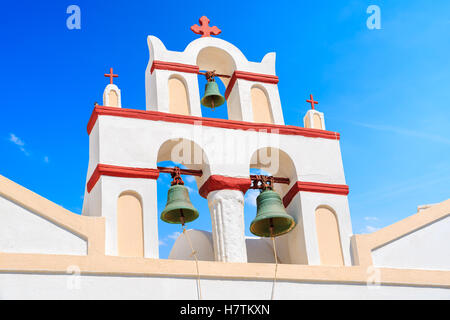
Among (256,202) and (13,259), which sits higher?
(256,202)

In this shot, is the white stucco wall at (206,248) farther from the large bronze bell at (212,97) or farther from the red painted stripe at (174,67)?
the red painted stripe at (174,67)

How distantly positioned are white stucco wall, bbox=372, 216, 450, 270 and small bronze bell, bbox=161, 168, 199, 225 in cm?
279

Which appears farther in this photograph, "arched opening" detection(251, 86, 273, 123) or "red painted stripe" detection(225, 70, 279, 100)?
"red painted stripe" detection(225, 70, 279, 100)

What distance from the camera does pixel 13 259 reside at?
25.3 ft

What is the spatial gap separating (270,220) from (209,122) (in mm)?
1768

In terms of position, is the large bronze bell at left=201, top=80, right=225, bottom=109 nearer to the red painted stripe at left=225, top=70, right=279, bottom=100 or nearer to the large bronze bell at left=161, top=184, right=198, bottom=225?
the red painted stripe at left=225, top=70, right=279, bottom=100

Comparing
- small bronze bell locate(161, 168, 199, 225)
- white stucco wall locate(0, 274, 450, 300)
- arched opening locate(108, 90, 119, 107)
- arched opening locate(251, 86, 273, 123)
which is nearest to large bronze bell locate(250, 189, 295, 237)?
small bronze bell locate(161, 168, 199, 225)

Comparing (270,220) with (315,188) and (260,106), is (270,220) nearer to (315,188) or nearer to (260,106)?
(315,188)

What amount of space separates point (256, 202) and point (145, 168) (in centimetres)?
181

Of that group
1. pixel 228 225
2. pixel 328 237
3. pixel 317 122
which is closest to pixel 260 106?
pixel 317 122

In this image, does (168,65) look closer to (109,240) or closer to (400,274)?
(109,240)

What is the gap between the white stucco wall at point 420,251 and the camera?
9523 mm

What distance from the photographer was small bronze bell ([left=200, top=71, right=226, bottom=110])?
35.6ft
